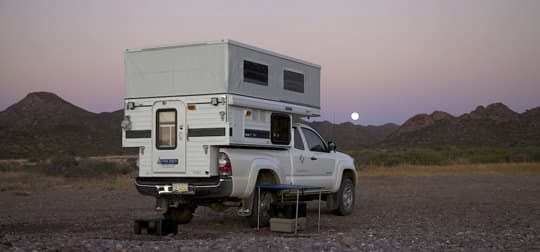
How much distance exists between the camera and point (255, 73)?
44.7ft

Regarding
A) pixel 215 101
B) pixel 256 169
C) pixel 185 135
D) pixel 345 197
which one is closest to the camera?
pixel 215 101

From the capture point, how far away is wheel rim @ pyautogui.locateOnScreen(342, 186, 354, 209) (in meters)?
17.0

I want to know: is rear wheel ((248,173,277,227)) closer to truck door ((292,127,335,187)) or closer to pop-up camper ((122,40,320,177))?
pop-up camper ((122,40,320,177))

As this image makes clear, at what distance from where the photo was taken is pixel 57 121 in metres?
88.4

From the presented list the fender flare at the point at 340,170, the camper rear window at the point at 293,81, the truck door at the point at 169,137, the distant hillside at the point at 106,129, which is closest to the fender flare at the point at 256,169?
the truck door at the point at 169,137

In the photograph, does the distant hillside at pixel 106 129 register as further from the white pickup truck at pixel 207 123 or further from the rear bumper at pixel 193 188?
the rear bumper at pixel 193 188

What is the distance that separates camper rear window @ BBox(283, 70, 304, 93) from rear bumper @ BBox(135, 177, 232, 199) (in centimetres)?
266

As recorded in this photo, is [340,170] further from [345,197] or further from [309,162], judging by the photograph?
[309,162]

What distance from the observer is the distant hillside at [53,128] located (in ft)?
261

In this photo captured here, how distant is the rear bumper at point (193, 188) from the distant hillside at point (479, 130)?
218ft

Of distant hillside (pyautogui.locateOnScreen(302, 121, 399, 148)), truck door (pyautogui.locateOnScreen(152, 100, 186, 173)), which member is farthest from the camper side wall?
distant hillside (pyautogui.locateOnScreen(302, 121, 399, 148))

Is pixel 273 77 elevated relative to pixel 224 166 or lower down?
elevated

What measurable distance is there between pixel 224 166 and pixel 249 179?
62cm

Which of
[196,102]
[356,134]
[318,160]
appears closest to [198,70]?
[196,102]
